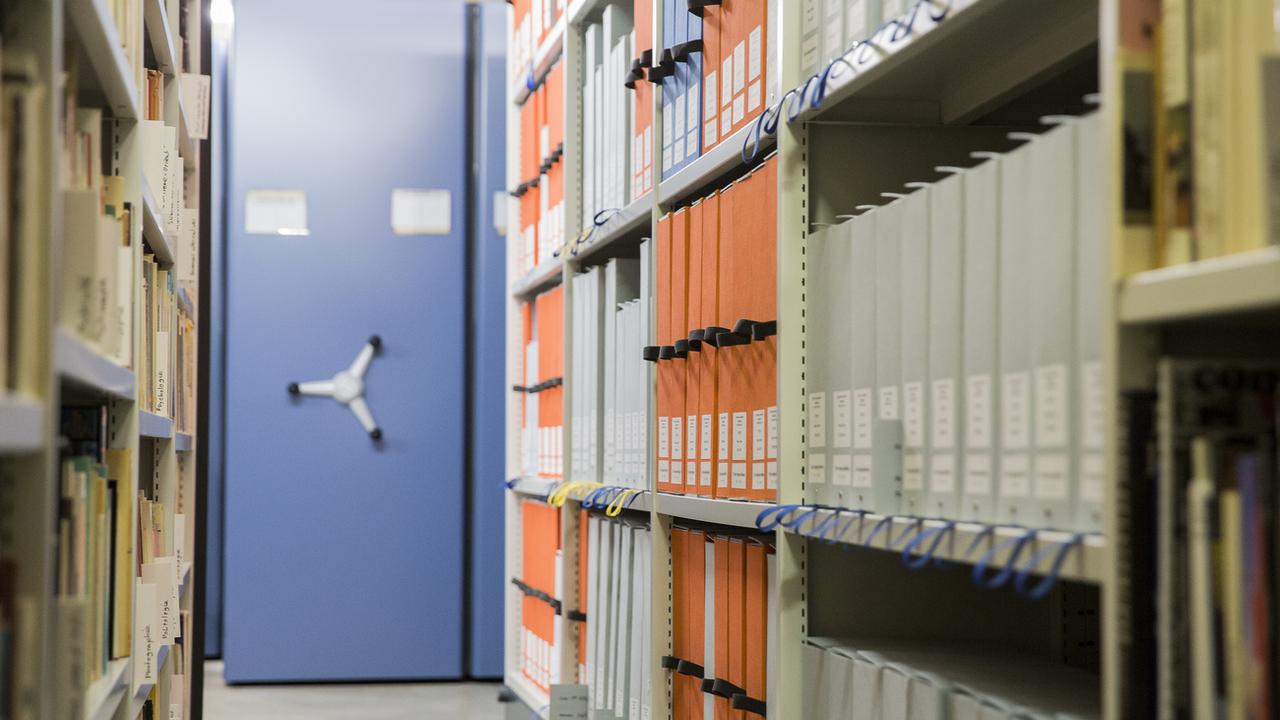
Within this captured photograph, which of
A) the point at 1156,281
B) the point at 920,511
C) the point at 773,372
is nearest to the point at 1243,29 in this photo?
the point at 1156,281

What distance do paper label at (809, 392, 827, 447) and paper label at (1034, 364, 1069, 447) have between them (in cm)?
58

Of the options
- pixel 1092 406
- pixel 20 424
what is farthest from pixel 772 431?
pixel 20 424

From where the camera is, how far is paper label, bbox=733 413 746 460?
2111mm

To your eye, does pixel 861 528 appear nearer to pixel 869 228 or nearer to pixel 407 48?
pixel 869 228

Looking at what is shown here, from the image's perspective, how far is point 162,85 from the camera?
2.58 meters

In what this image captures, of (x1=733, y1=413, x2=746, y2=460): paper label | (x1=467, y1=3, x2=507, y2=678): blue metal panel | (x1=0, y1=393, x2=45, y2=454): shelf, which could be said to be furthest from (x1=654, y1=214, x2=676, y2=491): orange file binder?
(x1=467, y1=3, x2=507, y2=678): blue metal panel

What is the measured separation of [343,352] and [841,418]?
3730mm

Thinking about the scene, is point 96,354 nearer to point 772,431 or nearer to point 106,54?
point 106,54

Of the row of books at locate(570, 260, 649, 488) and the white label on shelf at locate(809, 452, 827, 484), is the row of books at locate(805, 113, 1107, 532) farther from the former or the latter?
the row of books at locate(570, 260, 649, 488)

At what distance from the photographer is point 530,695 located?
3.95m

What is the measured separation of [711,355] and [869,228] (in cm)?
61

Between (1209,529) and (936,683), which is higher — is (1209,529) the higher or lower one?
the higher one

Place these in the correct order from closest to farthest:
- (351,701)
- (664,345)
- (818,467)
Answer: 1. (818,467)
2. (664,345)
3. (351,701)

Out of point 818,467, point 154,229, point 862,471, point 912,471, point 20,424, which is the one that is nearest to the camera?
point 20,424
